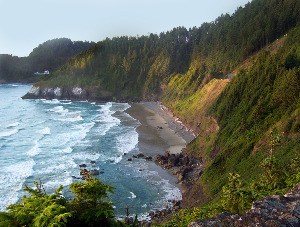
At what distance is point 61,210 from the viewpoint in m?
10.6

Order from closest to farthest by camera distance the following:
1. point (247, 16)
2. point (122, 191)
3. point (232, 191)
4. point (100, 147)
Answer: point (232, 191), point (122, 191), point (100, 147), point (247, 16)

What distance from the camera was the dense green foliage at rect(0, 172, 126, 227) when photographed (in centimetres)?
972

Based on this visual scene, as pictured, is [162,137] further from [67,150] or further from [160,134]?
[67,150]

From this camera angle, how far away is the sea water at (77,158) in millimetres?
31656

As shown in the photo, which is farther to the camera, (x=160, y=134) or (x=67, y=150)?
(x=160, y=134)

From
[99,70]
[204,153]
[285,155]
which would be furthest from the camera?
[99,70]

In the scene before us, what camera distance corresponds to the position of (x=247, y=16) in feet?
273

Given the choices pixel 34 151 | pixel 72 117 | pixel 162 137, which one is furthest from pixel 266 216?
pixel 72 117

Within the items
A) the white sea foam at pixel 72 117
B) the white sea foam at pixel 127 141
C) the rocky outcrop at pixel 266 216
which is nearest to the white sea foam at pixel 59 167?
the white sea foam at pixel 127 141

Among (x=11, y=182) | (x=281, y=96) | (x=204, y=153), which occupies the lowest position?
(x=11, y=182)

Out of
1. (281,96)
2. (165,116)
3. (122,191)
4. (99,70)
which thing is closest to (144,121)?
(165,116)

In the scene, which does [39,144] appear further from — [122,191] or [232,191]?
[232,191]

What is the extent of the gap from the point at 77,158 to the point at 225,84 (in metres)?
34.3

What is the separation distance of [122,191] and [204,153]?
45.9 feet
